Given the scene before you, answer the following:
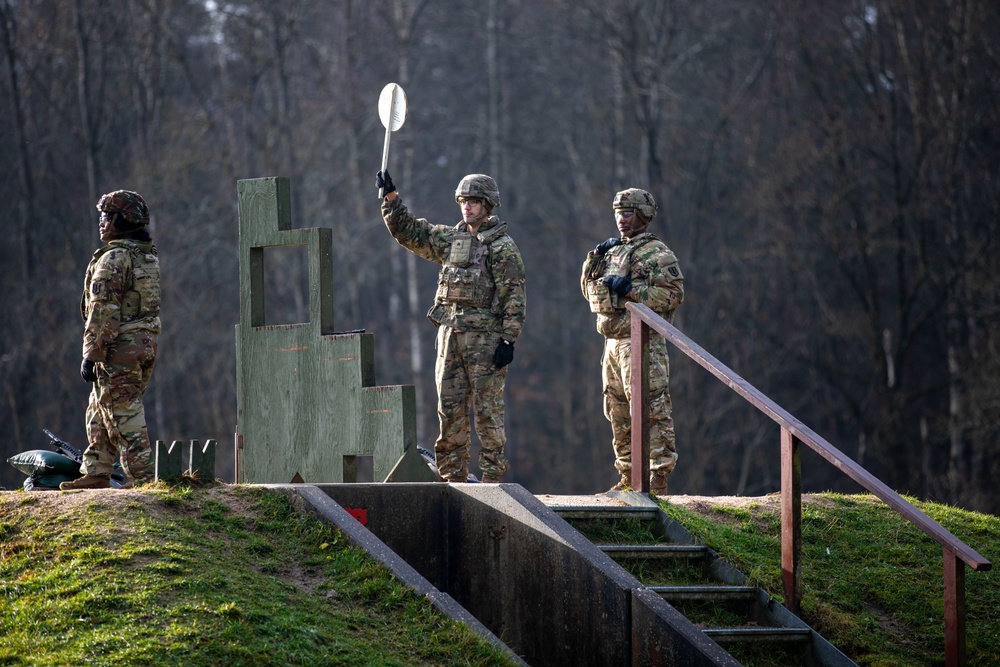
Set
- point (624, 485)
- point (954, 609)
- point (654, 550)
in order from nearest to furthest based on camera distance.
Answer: point (954, 609) < point (654, 550) < point (624, 485)

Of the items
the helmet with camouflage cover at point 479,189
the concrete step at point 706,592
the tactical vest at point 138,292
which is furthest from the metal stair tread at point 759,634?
the tactical vest at point 138,292

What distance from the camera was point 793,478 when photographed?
816cm

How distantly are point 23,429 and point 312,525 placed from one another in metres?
18.9

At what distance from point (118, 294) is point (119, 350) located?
1.19ft

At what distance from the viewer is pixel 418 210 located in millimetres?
30359

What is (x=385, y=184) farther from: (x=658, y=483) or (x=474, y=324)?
(x=658, y=483)

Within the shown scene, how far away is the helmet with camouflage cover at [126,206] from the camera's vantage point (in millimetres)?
9383

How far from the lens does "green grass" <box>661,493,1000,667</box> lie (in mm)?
8383

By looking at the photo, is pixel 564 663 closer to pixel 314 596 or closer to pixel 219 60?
pixel 314 596

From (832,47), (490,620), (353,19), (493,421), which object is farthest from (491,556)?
(353,19)

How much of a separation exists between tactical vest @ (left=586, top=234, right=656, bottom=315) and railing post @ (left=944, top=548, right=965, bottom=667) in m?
3.84

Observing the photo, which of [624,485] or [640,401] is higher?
[640,401]

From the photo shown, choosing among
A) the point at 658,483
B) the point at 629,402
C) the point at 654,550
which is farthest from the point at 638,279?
the point at 654,550

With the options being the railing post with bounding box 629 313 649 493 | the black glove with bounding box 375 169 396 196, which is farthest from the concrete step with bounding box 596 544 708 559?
the black glove with bounding box 375 169 396 196
